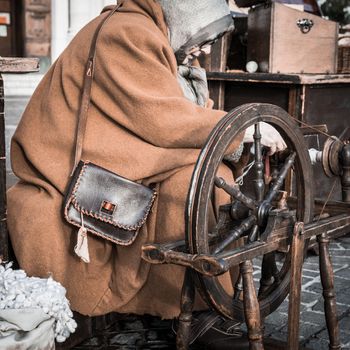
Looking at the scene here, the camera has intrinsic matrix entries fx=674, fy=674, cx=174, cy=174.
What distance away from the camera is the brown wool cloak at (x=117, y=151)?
2570 millimetres

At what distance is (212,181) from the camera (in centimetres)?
206

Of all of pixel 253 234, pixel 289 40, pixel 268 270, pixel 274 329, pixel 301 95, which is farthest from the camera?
pixel 289 40

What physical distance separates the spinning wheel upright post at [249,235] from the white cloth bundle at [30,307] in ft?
1.21

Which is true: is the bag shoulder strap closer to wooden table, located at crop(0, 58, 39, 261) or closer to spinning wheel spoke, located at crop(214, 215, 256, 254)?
wooden table, located at crop(0, 58, 39, 261)

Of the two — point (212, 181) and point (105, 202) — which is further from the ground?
point (212, 181)

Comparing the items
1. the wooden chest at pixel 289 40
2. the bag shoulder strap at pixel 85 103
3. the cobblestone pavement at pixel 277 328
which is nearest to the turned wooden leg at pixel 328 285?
the cobblestone pavement at pixel 277 328

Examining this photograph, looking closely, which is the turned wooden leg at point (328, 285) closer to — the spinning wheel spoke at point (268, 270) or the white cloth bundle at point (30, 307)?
the spinning wheel spoke at point (268, 270)

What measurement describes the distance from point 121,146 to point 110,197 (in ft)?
0.67

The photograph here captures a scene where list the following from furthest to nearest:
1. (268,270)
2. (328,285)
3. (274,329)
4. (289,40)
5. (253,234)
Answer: (289,40), (274,329), (268,270), (328,285), (253,234)

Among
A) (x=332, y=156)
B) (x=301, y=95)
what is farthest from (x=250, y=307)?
(x=301, y=95)

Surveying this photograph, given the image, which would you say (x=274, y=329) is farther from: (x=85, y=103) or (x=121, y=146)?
(x=85, y=103)

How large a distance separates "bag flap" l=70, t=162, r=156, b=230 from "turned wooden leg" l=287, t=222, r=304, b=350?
66 centimetres

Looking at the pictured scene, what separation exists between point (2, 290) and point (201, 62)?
2879 millimetres

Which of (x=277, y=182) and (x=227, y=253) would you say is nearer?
(x=227, y=253)
